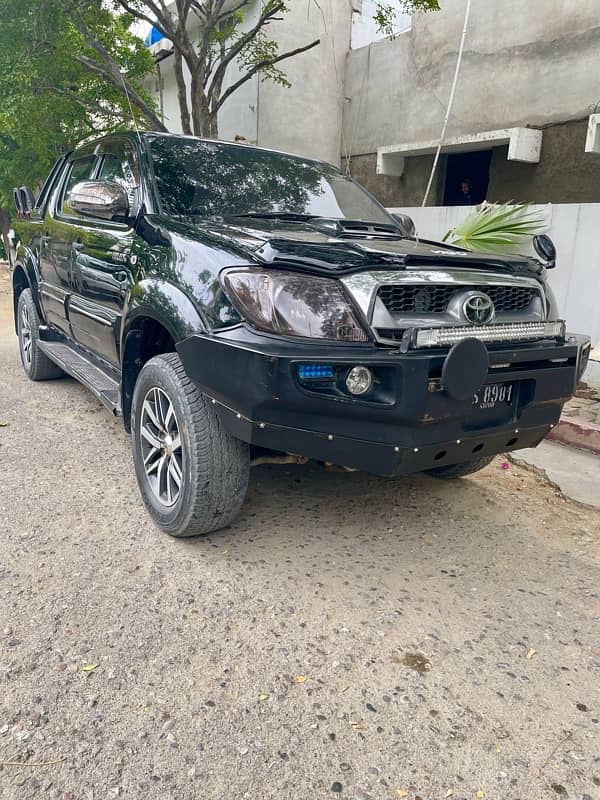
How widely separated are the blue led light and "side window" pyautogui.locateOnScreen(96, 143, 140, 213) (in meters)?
1.60

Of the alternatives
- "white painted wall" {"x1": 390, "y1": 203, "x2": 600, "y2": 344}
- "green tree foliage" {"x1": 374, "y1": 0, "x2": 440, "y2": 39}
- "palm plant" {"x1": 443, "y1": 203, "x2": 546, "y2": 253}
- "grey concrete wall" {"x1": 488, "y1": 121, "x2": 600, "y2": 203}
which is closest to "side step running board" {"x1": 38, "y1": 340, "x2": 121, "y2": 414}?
"palm plant" {"x1": 443, "y1": 203, "x2": 546, "y2": 253}

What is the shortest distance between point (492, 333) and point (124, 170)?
92.8 inches

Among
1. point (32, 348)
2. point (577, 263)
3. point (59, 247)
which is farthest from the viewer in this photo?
point (577, 263)

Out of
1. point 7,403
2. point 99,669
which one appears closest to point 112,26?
point 7,403

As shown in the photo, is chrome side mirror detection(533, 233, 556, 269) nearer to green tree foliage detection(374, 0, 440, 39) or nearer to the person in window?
green tree foliage detection(374, 0, 440, 39)

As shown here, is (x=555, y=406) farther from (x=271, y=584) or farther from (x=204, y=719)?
(x=204, y=719)

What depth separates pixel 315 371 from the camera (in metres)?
2.29

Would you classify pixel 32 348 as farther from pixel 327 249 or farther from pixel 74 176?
pixel 327 249

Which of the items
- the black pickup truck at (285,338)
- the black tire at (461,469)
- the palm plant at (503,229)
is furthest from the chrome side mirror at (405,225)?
the palm plant at (503,229)

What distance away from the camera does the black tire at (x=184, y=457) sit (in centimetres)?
266

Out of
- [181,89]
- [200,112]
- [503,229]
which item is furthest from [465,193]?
[181,89]

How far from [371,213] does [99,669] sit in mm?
3083

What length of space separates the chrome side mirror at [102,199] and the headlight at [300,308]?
1.24 meters

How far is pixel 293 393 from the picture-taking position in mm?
2281
